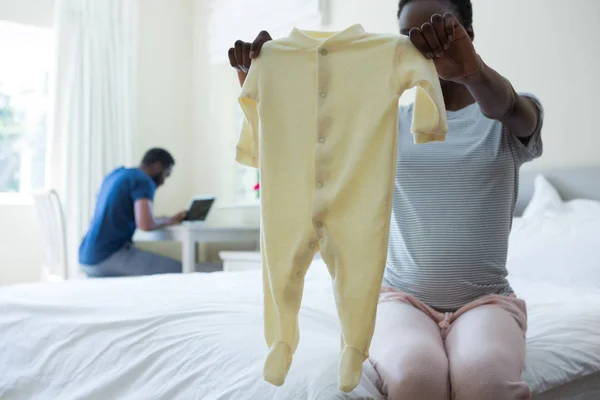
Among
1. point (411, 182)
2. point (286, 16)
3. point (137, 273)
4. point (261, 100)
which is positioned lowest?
point (137, 273)

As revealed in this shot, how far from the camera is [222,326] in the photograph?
1.34 metres

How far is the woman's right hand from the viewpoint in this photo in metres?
1.12

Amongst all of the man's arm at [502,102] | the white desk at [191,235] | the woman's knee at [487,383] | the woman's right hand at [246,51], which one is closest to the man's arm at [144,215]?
the white desk at [191,235]

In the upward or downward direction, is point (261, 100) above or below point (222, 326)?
above

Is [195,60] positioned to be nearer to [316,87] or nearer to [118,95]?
[118,95]

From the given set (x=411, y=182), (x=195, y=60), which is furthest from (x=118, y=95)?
(x=411, y=182)

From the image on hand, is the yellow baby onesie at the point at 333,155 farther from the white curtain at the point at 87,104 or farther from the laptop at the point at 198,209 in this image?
the white curtain at the point at 87,104

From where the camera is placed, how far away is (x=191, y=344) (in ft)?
4.18

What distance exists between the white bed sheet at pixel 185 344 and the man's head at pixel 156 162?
67.0 inches

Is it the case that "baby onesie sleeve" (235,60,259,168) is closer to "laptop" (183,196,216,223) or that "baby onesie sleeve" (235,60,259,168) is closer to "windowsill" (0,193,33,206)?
"laptop" (183,196,216,223)

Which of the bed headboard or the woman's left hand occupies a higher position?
the woman's left hand

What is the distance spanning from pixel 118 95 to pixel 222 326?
3188 mm

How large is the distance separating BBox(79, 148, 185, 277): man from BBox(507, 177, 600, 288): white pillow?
1.92 meters

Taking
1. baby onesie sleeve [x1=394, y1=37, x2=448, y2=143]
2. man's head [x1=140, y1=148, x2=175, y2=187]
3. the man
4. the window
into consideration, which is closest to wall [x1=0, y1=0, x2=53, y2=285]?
the window
